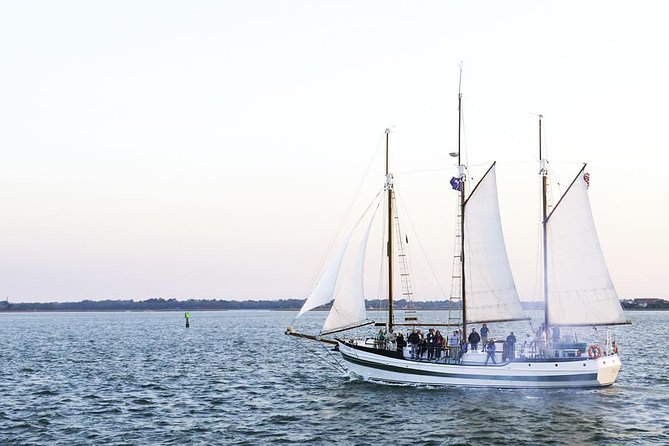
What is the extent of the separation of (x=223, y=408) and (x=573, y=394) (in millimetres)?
21073

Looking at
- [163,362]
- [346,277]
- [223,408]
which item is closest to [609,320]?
[346,277]

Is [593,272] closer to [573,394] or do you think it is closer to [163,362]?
[573,394]

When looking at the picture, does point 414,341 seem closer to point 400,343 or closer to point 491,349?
point 400,343

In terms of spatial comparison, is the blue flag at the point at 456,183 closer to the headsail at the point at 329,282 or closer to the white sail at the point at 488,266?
the white sail at the point at 488,266

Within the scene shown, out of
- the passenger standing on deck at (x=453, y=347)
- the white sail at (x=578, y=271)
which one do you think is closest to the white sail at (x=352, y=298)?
the passenger standing on deck at (x=453, y=347)

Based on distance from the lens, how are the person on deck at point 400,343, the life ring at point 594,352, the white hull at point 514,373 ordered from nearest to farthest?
the white hull at point 514,373 < the life ring at point 594,352 < the person on deck at point 400,343

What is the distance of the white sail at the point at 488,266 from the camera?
164 ft

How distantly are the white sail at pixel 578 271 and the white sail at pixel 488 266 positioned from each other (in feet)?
9.55

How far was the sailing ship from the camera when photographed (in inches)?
1859

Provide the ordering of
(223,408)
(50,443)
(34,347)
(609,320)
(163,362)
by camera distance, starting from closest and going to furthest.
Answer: (50,443) < (223,408) < (609,320) < (163,362) < (34,347)

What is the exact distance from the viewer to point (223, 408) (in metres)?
43.2

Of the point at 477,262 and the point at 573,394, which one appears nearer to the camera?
the point at 573,394

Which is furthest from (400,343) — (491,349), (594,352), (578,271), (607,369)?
(607,369)

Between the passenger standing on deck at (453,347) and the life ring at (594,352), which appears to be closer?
the life ring at (594,352)
